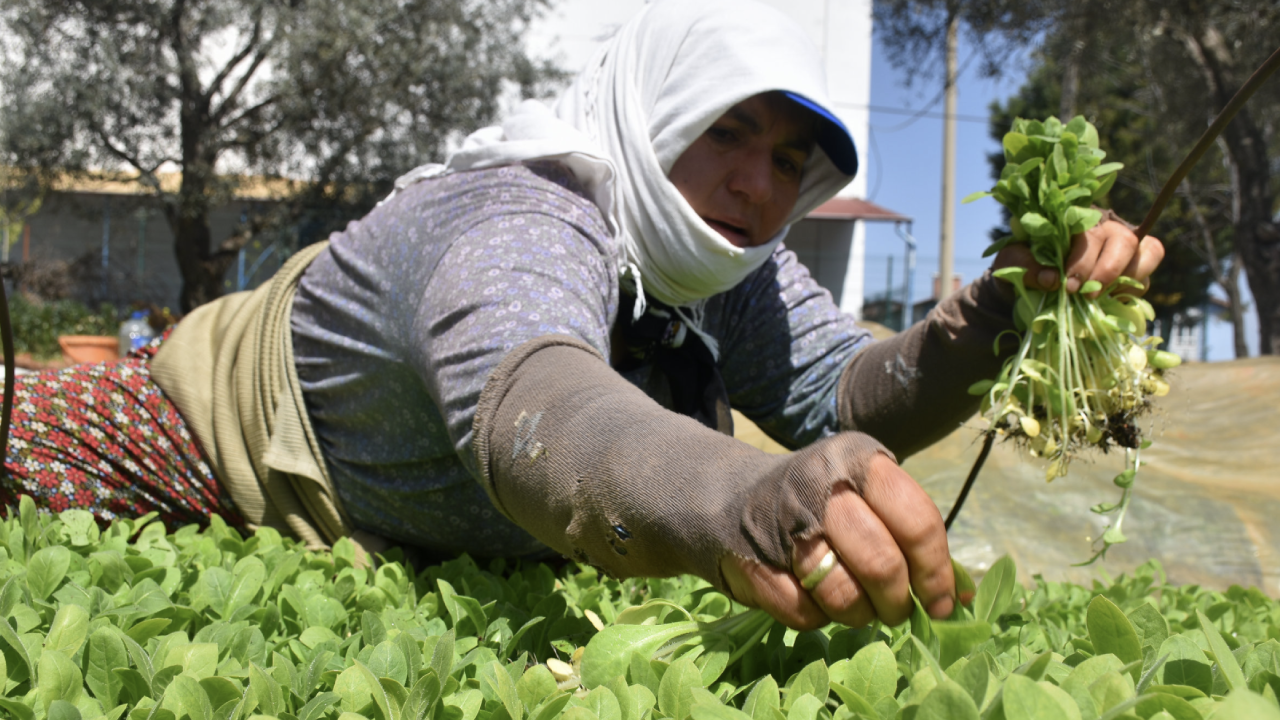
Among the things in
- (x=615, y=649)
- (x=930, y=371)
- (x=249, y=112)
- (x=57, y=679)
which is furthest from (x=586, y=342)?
(x=249, y=112)

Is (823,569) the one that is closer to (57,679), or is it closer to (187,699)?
(187,699)

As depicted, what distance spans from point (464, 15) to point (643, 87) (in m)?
10.5

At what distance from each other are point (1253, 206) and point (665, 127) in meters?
9.22

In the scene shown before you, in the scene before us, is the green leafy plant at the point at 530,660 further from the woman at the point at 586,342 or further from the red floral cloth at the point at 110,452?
the red floral cloth at the point at 110,452

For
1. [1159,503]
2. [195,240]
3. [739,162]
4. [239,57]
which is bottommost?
[1159,503]

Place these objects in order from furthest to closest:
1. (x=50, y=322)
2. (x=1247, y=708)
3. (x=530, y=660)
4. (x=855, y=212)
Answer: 1. (x=855, y=212)
2. (x=50, y=322)
3. (x=530, y=660)
4. (x=1247, y=708)

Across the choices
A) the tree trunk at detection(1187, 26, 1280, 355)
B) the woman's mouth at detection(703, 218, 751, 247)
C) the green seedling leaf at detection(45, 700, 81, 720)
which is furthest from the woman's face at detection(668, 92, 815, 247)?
the tree trunk at detection(1187, 26, 1280, 355)

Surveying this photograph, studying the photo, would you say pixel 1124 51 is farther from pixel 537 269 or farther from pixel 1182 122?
pixel 537 269

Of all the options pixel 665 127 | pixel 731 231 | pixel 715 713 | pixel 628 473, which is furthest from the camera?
pixel 731 231

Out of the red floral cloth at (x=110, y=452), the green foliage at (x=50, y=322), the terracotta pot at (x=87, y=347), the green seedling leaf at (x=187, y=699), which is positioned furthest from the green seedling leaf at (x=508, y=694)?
the green foliage at (x=50, y=322)

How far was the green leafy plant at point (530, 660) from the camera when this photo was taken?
666 millimetres

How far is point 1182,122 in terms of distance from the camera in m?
10.8

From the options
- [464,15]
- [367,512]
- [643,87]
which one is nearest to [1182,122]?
[464,15]

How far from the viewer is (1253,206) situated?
8.66 metres
